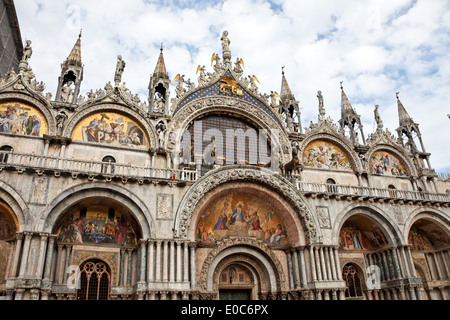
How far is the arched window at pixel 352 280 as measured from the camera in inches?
793

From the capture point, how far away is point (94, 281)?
16.0 metres

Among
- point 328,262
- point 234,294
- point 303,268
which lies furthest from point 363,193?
point 234,294

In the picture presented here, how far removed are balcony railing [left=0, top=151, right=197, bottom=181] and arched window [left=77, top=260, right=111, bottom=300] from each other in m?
4.15

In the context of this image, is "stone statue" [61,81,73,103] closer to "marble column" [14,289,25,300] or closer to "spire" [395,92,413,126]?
"marble column" [14,289,25,300]

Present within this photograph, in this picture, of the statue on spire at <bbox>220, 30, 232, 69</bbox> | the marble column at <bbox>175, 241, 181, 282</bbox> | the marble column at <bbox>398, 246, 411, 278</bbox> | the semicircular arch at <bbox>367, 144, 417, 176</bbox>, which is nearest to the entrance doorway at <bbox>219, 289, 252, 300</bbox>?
the marble column at <bbox>175, 241, 181, 282</bbox>

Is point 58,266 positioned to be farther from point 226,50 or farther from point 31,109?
point 226,50

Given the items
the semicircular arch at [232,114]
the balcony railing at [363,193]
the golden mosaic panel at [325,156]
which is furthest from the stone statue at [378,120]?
the semicircular arch at [232,114]

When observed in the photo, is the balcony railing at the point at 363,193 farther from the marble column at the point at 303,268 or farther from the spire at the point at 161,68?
the spire at the point at 161,68

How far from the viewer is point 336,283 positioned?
57.5 ft

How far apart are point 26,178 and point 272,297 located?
1270cm

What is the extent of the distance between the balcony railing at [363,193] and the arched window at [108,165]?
975 centimetres

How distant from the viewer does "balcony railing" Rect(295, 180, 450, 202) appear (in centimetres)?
1948
